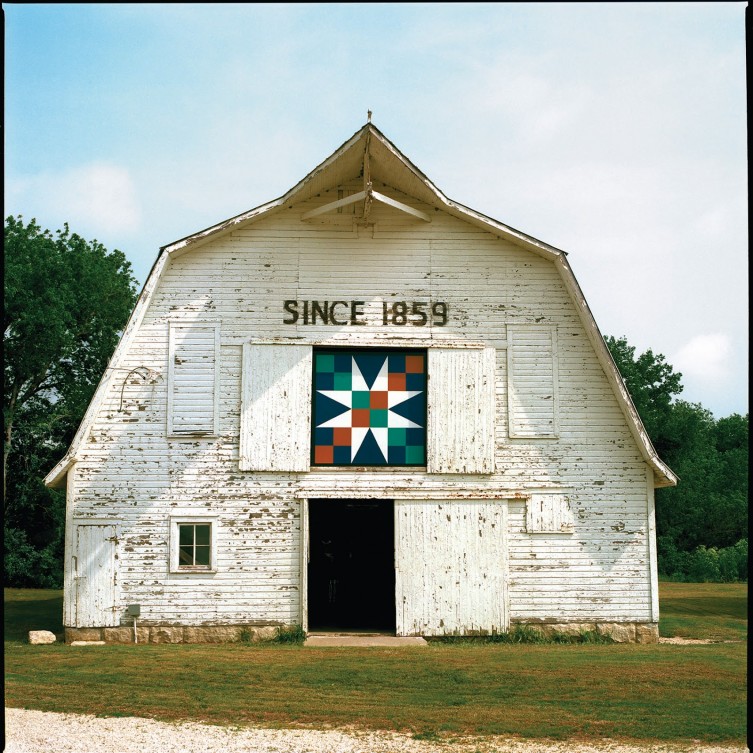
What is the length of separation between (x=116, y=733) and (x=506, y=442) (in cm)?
958

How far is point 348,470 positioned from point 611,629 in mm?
5410

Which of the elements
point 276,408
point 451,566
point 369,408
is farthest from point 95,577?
point 451,566

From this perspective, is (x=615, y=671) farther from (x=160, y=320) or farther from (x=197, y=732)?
(x=160, y=320)

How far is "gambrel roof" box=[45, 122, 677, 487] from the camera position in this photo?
54.9 ft

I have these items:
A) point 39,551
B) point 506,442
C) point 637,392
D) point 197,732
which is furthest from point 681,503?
point 197,732

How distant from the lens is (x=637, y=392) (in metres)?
49.4

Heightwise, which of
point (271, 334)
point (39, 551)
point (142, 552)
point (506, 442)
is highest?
point (271, 334)

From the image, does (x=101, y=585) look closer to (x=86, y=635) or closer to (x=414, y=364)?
(x=86, y=635)

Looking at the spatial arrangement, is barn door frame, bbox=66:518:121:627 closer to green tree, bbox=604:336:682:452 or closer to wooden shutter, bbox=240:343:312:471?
wooden shutter, bbox=240:343:312:471

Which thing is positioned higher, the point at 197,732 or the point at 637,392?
the point at 637,392

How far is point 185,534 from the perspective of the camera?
16.9 metres

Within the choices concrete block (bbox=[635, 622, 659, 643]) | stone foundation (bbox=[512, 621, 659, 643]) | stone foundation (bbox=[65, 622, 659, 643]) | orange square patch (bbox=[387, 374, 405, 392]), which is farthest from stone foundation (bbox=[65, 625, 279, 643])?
concrete block (bbox=[635, 622, 659, 643])

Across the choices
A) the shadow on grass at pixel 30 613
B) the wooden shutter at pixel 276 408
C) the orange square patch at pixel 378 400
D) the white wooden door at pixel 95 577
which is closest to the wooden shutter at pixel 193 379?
the wooden shutter at pixel 276 408

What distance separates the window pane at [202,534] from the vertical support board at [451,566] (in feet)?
11.0
